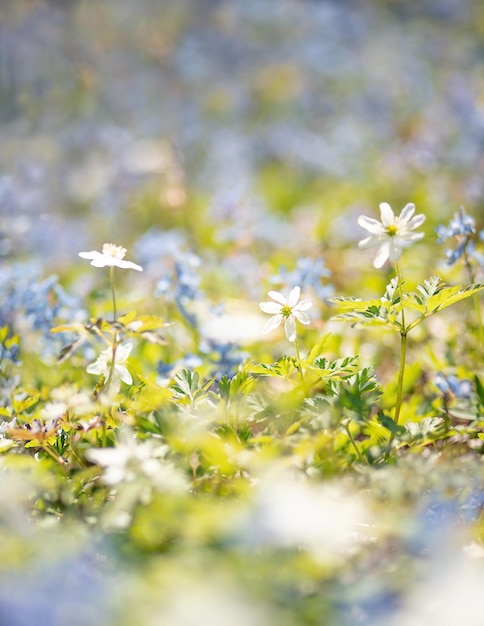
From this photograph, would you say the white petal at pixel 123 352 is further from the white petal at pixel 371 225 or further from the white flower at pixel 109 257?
the white petal at pixel 371 225

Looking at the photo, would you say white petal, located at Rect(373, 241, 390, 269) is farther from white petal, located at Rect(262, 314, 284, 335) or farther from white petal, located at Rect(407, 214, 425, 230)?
white petal, located at Rect(262, 314, 284, 335)

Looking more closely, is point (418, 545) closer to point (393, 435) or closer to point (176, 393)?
point (393, 435)

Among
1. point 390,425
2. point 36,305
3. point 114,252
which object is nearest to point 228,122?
point 36,305

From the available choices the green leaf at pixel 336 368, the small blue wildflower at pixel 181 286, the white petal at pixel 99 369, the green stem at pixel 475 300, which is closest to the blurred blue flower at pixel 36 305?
the small blue wildflower at pixel 181 286

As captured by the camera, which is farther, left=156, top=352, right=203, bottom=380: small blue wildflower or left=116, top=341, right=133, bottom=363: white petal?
→ left=156, top=352, right=203, bottom=380: small blue wildflower

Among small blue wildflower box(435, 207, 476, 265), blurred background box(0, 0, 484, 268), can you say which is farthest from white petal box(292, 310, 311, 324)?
blurred background box(0, 0, 484, 268)

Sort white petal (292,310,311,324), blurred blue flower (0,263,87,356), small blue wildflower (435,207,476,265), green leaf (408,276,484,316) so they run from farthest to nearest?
blurred blue flower (0,263,87,356)
small blue wildflower (435,207,476,265)
white petal (292,310,311,324)
green leaf (408,276,484,316)

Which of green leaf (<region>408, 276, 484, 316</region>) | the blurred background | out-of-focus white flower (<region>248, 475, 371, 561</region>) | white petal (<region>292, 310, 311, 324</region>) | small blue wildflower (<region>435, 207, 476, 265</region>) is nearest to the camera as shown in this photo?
out-of-focus white flower (<region>248, 475, 371, 561</region>)

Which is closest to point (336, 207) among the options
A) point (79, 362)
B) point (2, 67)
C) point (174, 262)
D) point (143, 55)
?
point (174, 262)
